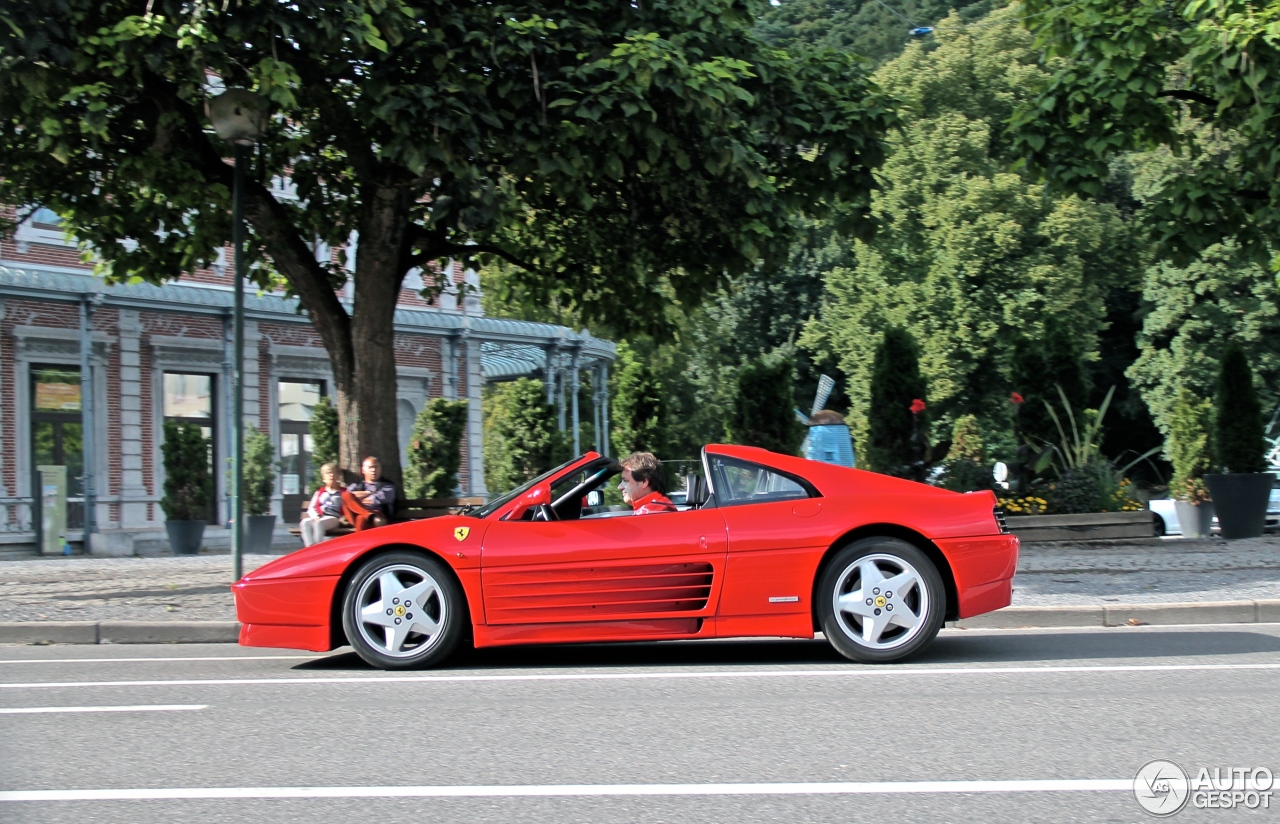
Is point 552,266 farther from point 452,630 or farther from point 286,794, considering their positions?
point 286,794

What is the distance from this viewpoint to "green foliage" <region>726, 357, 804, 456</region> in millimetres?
20188

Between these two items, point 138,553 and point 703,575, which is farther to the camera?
point 138,553

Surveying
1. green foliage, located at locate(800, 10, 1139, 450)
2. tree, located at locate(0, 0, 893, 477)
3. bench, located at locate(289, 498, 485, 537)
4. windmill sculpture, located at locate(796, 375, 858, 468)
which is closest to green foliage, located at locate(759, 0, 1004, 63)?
green foliage, located at locate(800, 10, 1139, 450)

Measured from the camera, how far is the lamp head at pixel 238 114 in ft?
36.0

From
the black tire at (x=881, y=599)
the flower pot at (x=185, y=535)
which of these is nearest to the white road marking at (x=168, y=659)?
the black tire at (x=881, y=599)

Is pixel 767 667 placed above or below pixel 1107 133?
below

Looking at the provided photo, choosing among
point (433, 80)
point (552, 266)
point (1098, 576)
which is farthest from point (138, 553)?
point (1098, 576)

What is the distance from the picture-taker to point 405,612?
8117mm

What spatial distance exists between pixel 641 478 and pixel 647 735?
9.44ft

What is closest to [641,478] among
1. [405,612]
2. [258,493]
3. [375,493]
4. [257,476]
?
[405,612]

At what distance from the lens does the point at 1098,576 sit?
12.5m

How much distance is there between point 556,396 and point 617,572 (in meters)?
27.1

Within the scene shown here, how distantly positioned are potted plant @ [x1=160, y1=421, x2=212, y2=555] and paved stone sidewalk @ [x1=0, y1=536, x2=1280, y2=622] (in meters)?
5.17

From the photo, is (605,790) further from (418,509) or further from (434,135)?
(418,509)
